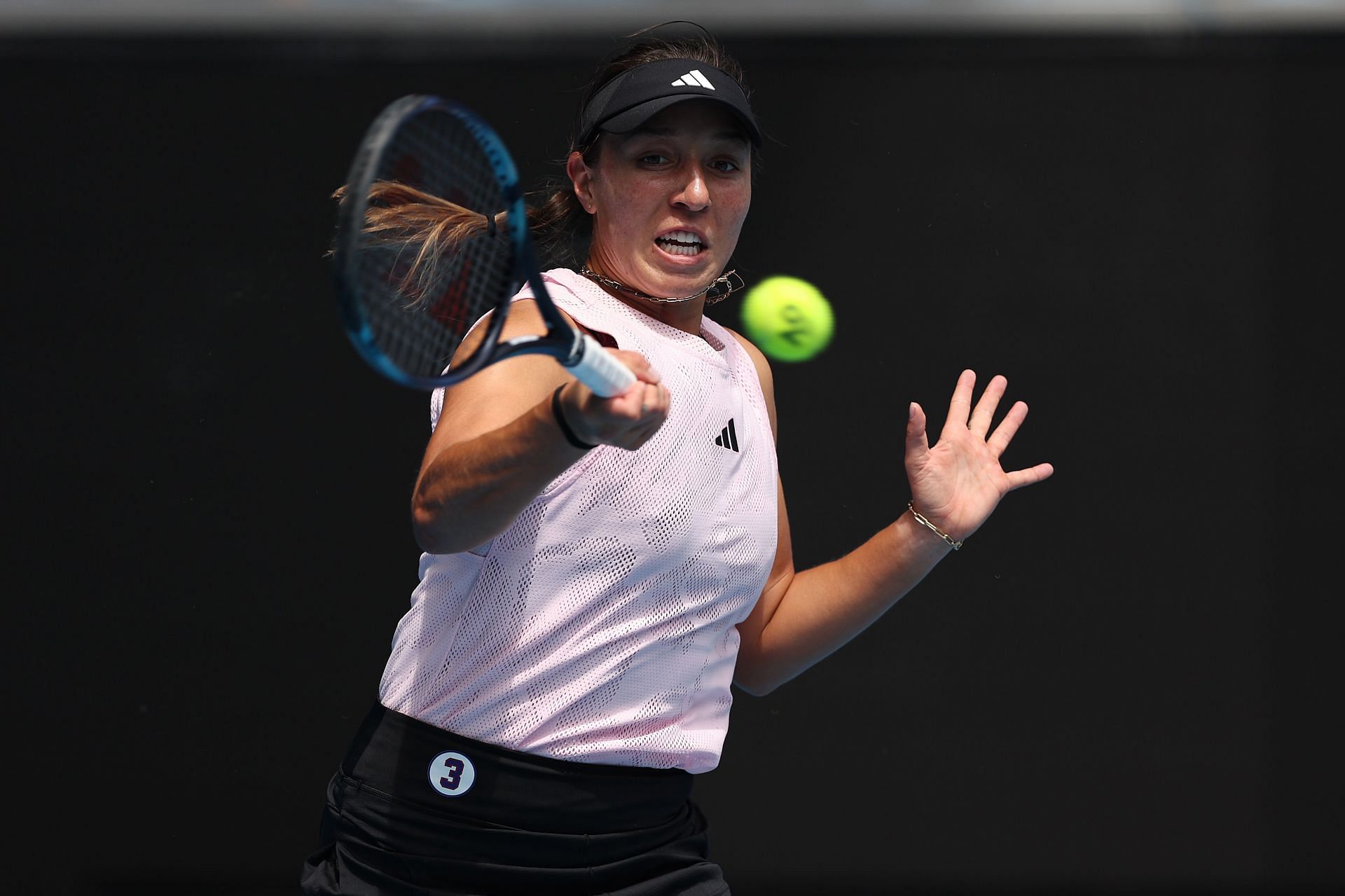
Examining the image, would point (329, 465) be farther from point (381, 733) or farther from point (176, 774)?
point (381, 733)

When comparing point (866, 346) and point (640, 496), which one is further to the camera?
point (866, 346)

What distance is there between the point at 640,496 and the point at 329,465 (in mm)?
1373

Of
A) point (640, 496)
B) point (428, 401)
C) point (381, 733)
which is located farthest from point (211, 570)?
point (640, 496)

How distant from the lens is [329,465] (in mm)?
2756

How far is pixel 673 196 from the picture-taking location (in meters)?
1.67

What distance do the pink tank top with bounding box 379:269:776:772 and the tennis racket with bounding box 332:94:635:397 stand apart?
0.10 metres

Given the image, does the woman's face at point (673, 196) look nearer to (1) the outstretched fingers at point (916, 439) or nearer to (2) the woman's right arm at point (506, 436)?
(2) the woman's right arm at point (506, 436)

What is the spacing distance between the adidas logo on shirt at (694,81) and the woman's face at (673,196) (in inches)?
0.8

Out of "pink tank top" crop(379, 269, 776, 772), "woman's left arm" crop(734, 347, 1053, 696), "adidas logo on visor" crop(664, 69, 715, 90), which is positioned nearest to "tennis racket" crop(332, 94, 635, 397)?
"pink tank top" crop(379, 269, 776, 772)

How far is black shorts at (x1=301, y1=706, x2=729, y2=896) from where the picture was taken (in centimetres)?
152

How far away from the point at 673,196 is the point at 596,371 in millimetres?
482

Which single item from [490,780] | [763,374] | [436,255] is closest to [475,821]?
[490,780]

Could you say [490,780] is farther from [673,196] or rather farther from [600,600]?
[673,196]

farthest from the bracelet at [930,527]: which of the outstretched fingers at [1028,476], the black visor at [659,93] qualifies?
the black visor at [659,93]
